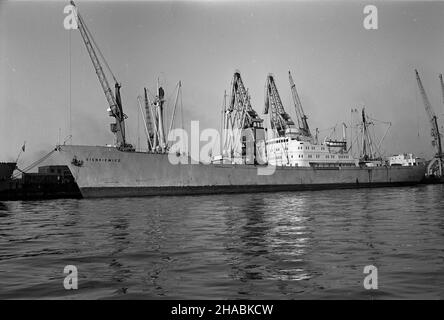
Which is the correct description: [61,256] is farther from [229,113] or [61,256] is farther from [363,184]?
[363,184]

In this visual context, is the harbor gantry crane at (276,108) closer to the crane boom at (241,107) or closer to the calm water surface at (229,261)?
the crane boom at (241,107)

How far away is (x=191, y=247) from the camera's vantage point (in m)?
12.3

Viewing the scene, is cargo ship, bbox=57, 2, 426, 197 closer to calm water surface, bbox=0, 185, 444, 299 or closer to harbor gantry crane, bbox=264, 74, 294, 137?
harbor gantry crane, bbox=264, 74, 294, 137

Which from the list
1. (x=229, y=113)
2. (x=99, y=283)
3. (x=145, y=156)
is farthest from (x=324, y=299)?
(x=229, y=113)

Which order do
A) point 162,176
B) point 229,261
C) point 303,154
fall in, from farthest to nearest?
1. point 303,154
2. point 162,176
3. point 229,261

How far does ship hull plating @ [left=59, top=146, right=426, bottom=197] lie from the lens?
53781mm

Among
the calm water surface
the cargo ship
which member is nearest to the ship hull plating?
the cargo ship

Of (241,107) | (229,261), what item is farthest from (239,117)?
(229,261)

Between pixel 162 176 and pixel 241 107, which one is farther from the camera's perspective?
pixel 241 107

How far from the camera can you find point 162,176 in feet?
188

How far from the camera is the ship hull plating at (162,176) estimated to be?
5378cm

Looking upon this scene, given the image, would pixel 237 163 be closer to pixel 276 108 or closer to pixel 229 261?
pixel 276 108
